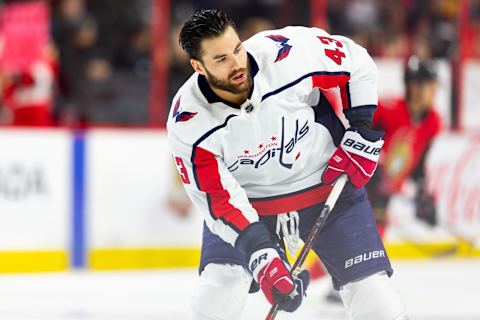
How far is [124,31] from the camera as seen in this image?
257 inches

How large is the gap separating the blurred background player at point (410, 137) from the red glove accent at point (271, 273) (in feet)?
8.64

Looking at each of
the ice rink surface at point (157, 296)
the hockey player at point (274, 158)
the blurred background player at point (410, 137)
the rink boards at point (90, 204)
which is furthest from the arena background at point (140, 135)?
the hockey player at point (274, 158)

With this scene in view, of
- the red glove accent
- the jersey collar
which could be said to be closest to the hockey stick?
the red glove accent

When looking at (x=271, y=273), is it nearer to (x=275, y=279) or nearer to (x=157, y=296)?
(x=275, y=279)

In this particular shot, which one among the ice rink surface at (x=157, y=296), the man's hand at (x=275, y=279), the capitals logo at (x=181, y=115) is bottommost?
the ice rink surface at (x=157, y=296)

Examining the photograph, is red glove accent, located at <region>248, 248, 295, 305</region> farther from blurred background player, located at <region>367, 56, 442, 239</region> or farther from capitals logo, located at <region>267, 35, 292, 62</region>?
blurred background player, located at <region>367, 56, 442, 239</region>

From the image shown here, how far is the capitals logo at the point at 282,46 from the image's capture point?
2.82 metres

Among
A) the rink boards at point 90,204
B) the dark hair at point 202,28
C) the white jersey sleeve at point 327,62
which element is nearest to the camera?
the dark hair at point 202,28

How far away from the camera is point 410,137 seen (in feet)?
19.9

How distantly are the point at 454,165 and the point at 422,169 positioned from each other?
0.36m

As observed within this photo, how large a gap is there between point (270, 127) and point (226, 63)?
10.0 inches

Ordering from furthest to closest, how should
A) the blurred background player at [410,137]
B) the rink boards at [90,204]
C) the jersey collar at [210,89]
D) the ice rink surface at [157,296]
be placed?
1. the rink boards at [90,204]
2. the blurred background player at [410,137]
3. the ice rink surface at [157,296]
4. the jersey collar at [210,89]

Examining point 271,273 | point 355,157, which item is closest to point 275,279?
point 271,273

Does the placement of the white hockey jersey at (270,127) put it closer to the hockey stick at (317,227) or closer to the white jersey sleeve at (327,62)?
the white jersey sleeve at (327,62)
